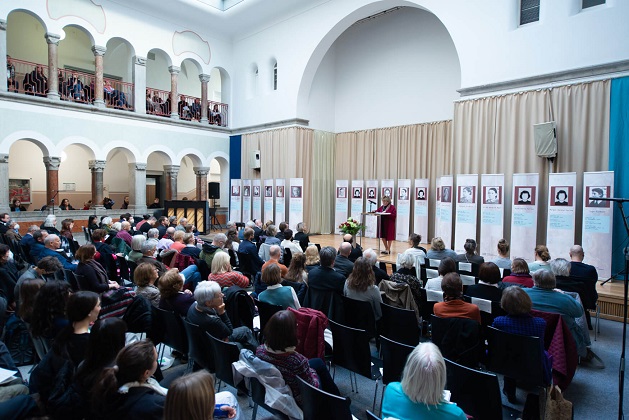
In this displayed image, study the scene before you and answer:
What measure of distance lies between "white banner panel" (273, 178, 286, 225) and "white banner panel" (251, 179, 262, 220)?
1005mm

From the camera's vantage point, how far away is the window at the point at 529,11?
820 cm

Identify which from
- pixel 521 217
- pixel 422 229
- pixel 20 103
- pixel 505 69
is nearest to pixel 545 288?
pixel 521 217

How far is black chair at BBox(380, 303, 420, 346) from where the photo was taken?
11.4 feet

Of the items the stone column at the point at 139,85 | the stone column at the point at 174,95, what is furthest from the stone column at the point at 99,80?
the stone column at the point at 174,95

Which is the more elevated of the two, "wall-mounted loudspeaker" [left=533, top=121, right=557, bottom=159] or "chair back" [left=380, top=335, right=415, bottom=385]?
"wall-mounted loudspeaker" [left=533, top=121, right=557, bottom=159]

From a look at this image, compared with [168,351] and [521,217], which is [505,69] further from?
[168,351]

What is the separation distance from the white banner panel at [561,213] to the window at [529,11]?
3460 millimetres

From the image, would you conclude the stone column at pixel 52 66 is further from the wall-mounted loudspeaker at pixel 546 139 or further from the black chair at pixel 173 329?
the wall-mounted loudspeaker at pixel 546 139

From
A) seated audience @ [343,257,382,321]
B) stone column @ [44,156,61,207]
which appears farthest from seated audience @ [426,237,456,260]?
stone column @ [44,156,61,207]

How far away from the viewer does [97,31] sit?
1220cm

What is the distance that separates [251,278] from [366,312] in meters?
2.97

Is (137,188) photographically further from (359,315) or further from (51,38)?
(359,315)

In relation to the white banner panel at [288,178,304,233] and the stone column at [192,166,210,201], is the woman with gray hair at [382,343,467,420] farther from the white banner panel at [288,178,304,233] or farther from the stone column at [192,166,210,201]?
the stone column at [192,166,210,201]

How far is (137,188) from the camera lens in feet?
44.1
